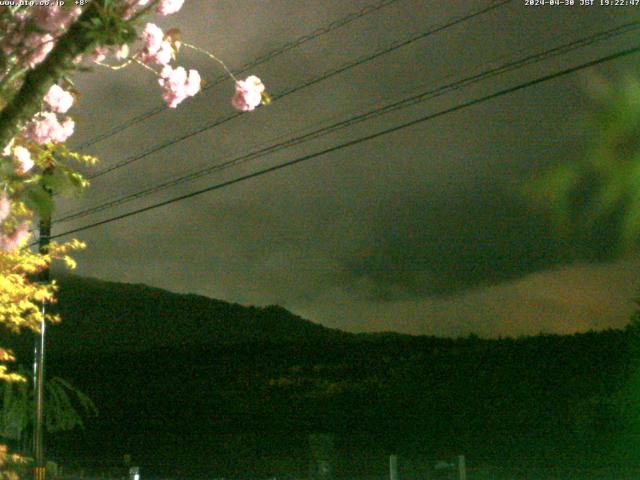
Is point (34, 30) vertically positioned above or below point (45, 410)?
above

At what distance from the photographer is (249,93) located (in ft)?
19.0

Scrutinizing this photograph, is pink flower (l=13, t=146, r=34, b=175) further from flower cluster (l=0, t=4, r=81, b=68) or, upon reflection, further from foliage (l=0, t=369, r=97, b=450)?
foliage (l=0, t=369, r=97, b=450)

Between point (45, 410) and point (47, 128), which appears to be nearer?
point (47, 128)

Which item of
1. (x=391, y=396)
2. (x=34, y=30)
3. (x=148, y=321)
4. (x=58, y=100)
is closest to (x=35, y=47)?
(x=34, y=30)

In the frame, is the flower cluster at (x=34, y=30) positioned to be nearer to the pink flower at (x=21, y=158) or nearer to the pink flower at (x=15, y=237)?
the pink flower at (x=21, y=158)

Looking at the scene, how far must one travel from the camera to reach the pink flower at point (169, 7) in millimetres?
5242

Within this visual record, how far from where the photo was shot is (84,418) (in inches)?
1609

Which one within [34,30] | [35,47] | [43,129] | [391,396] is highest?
[34,30]

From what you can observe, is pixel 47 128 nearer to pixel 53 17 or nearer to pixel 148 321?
pixel 53 17

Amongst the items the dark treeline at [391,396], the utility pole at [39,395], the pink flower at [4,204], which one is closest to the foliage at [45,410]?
the utility pole at [39,395]

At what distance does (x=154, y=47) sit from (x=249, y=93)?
673 mm

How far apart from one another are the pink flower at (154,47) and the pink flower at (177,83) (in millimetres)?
98

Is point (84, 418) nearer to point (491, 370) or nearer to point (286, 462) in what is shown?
point (286, 462)

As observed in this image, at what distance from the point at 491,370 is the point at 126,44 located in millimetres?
28935
